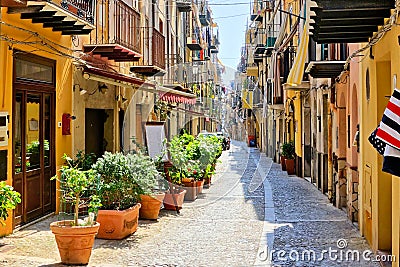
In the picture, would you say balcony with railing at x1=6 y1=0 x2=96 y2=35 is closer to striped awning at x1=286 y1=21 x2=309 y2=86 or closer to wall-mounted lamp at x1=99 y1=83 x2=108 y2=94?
wall-mounted lamp at x1=99 y1=83 x2=108 y2=94

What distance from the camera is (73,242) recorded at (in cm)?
688

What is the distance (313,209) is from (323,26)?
19.5 ft

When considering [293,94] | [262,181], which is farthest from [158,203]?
[293,94]

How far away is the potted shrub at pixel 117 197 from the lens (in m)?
8.55

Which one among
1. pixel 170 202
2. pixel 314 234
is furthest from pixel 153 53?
pixel 314 234

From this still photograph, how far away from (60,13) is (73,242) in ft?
13.7

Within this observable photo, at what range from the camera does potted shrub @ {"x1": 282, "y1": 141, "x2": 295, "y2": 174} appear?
21.7 m

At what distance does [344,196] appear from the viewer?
39.4ft

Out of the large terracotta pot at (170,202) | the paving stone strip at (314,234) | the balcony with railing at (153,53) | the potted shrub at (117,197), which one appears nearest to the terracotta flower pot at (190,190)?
the large terracotta pot at (170,202)

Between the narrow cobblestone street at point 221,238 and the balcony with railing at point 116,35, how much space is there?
405 centimetres

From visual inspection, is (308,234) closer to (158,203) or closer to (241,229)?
(241,229)

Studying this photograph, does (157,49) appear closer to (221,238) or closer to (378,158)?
(221,238)

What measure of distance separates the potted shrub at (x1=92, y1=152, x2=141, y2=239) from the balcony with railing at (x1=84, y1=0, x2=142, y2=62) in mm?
3961

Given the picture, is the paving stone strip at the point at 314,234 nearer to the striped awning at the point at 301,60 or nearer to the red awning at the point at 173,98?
the striped awning at the point at 301,60
